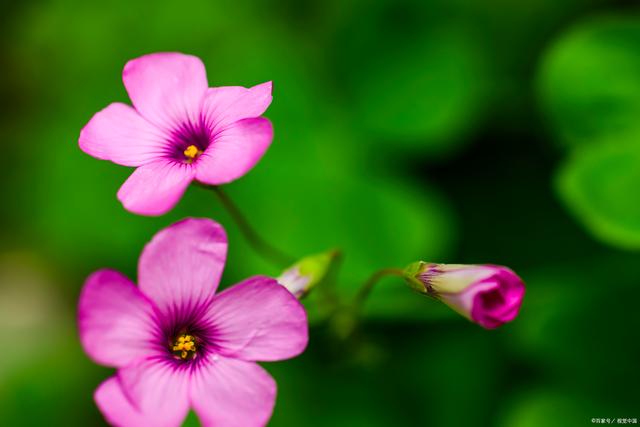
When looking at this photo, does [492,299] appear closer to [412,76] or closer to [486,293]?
[486,293]

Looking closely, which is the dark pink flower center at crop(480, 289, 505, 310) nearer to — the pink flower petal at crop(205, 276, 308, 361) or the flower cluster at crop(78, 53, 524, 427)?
the flower cluster at crop(78, 53, 524, 427)

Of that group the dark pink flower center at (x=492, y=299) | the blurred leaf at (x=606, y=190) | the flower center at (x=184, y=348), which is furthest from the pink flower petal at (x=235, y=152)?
the blurred leaf at (x=606, y=190)

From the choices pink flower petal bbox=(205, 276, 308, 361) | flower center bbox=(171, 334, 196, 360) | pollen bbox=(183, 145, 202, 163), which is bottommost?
flower center bbox=(171, 334, 196, 360)

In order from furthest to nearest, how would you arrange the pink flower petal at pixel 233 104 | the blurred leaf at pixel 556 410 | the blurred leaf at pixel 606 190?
the blurred leaf at pixel 556 410 → the blurred leaf at pixel 606 190 → the pink flower petal at pixel 233 104

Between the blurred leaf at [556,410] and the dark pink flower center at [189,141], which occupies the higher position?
the dark pink flower center at [189,141]

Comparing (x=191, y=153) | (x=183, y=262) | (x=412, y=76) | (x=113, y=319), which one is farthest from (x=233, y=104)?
(x=412, y=76)

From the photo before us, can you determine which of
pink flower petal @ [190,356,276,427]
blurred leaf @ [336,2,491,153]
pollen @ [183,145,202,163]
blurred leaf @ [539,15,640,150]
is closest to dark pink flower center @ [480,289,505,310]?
pink flower petal @ [190,356,276,427]

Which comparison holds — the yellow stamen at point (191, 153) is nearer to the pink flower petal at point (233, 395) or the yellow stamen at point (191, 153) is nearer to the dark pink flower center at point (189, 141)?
the dark pink flower center at point (189, 141)

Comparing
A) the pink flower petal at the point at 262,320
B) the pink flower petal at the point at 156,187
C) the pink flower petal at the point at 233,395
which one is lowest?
the pink flower petal at the point at 233,395
